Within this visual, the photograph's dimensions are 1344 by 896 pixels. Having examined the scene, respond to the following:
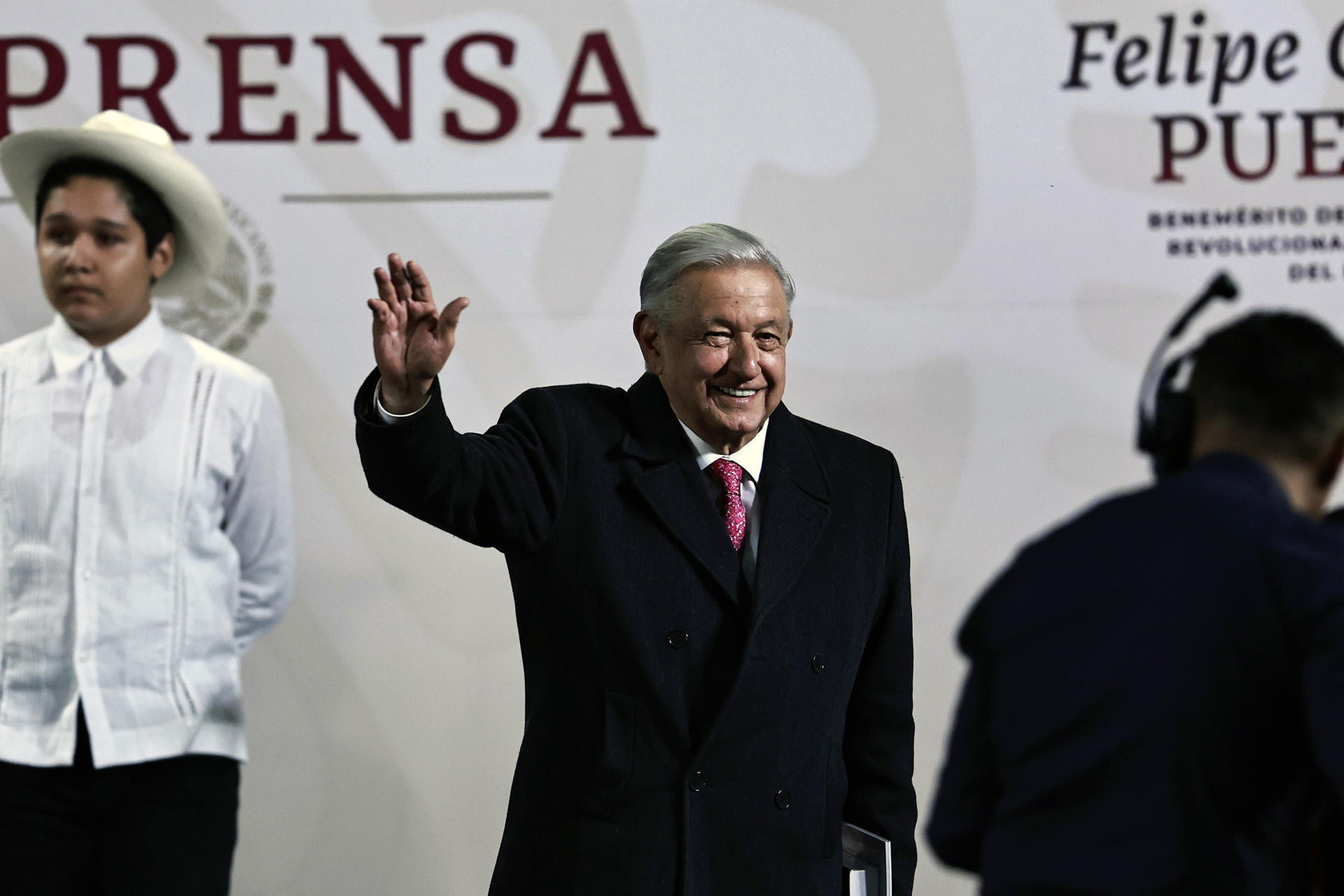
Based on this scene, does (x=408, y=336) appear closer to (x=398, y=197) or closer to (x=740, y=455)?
(x=740, y=455)

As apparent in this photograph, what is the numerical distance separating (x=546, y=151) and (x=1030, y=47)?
43.3 inches

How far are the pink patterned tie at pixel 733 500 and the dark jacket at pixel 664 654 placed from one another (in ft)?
0.10

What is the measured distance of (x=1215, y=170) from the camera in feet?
11.4

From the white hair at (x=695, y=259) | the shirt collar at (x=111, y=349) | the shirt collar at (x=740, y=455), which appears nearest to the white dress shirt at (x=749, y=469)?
the shirt collar at (x=740, y=455)

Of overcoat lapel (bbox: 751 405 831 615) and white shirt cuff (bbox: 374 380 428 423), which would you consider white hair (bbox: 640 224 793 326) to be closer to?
overcoat lapel (bbox: 751 405 831 615)

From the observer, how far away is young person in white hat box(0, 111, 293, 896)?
2668mm

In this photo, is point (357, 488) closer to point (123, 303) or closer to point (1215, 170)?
point (123, 303)

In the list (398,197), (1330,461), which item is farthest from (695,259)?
(398,197)

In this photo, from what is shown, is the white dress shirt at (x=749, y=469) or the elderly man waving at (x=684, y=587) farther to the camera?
the white dress shirt at (x=749, y=469)

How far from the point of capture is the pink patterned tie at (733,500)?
7.32ft

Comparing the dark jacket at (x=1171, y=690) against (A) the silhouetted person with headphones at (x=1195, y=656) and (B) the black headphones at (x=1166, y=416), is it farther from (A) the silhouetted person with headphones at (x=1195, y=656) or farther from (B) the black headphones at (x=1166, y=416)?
(B) the black headphones at (x=1166, y=416)

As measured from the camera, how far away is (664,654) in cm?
212

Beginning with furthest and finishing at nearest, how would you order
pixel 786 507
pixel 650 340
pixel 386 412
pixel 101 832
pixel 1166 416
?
pixel 101 832 → pixel 650 340 → pixel 786 507 → pixel 386 412 → pixel 1166 416

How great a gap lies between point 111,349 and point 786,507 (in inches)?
55.0
